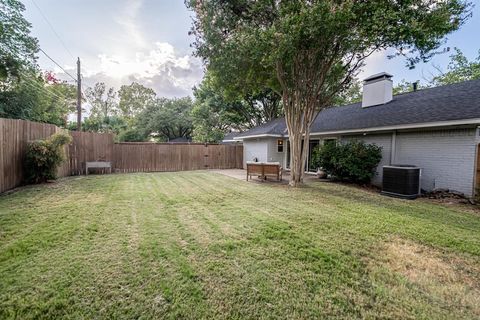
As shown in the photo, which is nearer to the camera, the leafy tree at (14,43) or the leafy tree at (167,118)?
the leafy tree at (14,43)

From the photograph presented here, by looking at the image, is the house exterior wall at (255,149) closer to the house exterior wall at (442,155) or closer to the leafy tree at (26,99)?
the house exterior wall at (442,155)

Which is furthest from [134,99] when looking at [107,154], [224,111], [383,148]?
[383,148]

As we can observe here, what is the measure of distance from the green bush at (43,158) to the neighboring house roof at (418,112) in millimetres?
10780

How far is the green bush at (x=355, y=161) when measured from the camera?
341 inches

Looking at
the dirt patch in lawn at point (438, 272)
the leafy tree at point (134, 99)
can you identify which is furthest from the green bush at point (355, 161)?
the leafy tree at point (134, 99)

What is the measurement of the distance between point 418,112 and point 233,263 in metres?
8.73

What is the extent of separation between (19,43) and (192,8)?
36.9 feet

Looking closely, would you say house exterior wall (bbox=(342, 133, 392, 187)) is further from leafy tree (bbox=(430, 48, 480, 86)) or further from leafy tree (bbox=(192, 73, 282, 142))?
leafy tree (bbox=(430, 48, 480, 86))

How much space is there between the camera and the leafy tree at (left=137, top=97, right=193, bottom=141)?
2834cm

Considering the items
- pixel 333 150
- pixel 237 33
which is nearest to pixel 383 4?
pixel 237 33

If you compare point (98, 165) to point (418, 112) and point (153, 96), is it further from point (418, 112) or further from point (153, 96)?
point (153, 96)

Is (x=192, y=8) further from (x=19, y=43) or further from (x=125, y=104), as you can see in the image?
(x=125, y=104)

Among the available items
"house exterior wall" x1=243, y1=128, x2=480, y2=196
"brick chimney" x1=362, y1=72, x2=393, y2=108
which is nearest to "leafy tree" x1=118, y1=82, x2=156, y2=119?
"brick chimney" x1=362, y1=72, x2=393, y2=108

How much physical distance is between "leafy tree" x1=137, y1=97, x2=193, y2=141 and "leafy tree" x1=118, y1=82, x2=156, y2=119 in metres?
7.96
